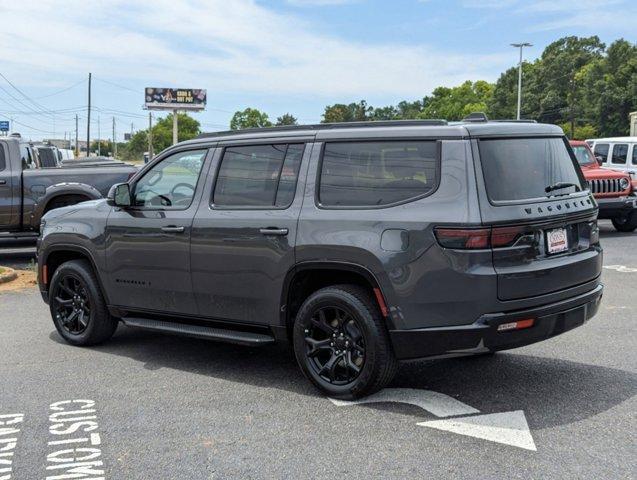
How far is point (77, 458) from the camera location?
161 inches

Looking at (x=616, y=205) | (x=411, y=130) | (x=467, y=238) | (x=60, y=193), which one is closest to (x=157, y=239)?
(x=411, y=130)

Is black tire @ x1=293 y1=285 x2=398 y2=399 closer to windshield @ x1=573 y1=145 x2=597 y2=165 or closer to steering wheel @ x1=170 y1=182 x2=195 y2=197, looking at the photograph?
steering wheel @ x1=170 y1=182 x2=195 y2=197

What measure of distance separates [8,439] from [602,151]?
17694 mm

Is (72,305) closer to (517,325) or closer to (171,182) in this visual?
(171,182)

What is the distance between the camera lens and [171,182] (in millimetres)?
6000

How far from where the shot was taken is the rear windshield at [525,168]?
4.54 m

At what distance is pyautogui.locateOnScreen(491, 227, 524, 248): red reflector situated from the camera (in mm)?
4379

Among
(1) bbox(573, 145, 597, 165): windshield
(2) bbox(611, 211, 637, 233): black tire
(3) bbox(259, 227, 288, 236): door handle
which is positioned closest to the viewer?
(3) bbox(259, 227, 288, 236): door handle

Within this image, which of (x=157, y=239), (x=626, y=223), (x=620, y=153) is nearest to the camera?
(x=157, y=239)

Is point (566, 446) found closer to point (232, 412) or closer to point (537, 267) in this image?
A: point (537, 267)

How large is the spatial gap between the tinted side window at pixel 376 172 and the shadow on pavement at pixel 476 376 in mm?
1403

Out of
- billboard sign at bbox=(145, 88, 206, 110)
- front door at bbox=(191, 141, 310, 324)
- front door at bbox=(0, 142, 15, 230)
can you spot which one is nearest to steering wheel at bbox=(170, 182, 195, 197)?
front door at bbox=(191, 141, 310, 324)

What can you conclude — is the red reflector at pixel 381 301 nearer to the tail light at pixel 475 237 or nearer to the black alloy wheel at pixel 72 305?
the tail light at pixel 475 237

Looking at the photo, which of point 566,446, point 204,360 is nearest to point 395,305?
point 566,446
